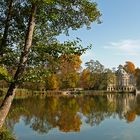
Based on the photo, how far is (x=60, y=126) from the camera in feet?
91.9

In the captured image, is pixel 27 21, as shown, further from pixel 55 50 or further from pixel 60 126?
pixel 60 126

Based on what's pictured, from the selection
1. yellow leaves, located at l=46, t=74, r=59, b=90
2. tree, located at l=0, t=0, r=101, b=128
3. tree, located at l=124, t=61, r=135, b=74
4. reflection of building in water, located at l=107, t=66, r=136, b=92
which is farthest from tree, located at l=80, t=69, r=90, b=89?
tree, located at l=0, t=0, r=101, b=128

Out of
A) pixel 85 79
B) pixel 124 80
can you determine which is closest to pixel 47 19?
pixel 85 79

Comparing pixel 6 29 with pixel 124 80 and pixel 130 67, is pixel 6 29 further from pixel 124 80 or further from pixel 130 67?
pixel 130 67

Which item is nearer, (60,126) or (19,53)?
(19,53)

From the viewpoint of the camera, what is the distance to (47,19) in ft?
43.4

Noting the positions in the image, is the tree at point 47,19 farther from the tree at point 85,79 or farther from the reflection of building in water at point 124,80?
the reflection of building in water at point 124,80

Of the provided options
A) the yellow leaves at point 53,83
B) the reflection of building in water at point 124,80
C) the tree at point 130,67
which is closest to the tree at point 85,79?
the yellow leaves at point 53,83

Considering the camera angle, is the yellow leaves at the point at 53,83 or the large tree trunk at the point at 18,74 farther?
the yellow leaves at the point at 53,83

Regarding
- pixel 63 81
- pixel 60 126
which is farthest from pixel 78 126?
pixel 63 81

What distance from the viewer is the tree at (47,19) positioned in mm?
12156

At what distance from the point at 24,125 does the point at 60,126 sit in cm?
330

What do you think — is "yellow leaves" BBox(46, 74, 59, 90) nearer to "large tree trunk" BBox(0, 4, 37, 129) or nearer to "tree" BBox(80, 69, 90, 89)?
"tree" BBox(80, 69, 90, 89)

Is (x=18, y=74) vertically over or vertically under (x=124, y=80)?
under
